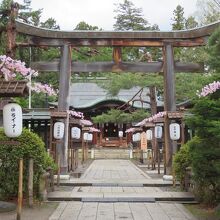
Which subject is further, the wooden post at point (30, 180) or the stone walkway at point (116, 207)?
the wooden post at point (30, 180)

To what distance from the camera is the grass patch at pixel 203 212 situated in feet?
27.8

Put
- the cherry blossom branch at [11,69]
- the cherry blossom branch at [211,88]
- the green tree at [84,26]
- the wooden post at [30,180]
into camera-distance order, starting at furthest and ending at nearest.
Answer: the green tree at [84,26] < the wooden post at [30,180] < the cherry blossom branch at [11,69] < the cherry blossom branch at [211,88]

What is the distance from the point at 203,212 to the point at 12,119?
14.7 ft

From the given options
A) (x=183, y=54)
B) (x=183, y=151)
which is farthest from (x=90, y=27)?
(x=183, y=151)

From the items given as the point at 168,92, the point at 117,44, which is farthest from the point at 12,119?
the point at 168,92

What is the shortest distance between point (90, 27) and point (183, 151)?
48685mm

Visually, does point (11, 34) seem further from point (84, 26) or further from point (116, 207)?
point (84, 26)

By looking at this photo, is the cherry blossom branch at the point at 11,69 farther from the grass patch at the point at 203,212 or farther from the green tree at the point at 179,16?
the green tree at the point at 179,16

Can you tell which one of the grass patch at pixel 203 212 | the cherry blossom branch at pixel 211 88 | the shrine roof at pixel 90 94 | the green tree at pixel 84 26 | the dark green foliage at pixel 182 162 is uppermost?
the green tree at pixel 84 26

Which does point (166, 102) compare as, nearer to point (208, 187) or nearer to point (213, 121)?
point (208, 187)

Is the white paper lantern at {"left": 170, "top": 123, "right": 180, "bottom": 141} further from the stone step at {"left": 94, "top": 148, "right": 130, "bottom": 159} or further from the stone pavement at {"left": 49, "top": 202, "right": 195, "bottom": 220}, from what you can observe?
the stone step at {"left": 94, "top": 148, "right": 130, "bottom": 159}

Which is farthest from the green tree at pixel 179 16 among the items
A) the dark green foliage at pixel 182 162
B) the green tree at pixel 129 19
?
the dark green foliage at pixel 182 162

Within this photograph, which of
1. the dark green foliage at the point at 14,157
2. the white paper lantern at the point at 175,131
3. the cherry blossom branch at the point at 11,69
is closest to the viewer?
the cherry blossom branch at the point at 11,69

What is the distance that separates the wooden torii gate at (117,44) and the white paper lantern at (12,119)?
26.3 ft
